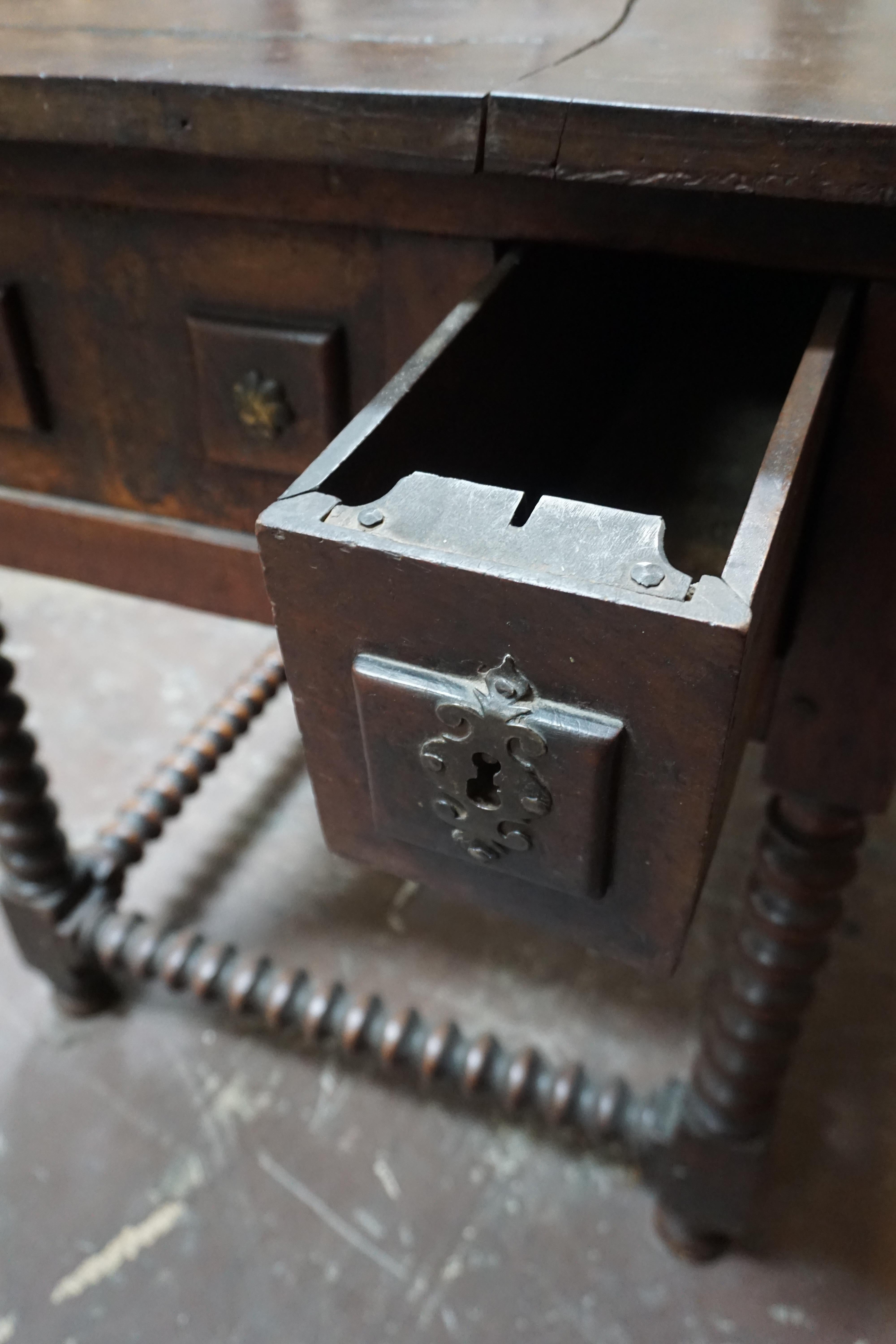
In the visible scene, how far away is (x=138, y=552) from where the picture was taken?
74 cm

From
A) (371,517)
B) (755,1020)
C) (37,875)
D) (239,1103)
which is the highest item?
(371,517)

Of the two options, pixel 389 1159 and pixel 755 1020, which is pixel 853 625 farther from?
pixel 389 1159

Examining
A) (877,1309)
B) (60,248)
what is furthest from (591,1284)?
(60,248)

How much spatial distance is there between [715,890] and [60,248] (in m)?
0.98

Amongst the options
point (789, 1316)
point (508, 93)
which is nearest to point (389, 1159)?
point (789, 1316)

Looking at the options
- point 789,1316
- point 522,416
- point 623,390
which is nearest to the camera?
point 522,416

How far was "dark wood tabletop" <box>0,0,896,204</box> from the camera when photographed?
43 centimetres

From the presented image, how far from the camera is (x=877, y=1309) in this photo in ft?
2.80

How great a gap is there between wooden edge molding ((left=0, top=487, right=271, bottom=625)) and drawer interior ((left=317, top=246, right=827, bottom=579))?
22 centimetres

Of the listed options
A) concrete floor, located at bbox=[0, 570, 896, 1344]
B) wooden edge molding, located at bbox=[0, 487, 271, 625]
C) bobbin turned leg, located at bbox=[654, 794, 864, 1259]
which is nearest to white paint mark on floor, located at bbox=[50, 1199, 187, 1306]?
concrete floor, located at bbox=[0, 570, 896, 1344]

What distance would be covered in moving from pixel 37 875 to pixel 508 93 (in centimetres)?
87

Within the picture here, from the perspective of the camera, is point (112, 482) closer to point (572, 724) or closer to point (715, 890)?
point (572, 724)

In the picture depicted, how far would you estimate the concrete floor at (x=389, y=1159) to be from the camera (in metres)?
0.86

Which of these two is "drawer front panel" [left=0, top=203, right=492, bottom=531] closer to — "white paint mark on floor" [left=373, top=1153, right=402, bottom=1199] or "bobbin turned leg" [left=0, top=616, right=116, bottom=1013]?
"bobbin turned leg" [left=0, top=616, right=116, bottom=1013]
